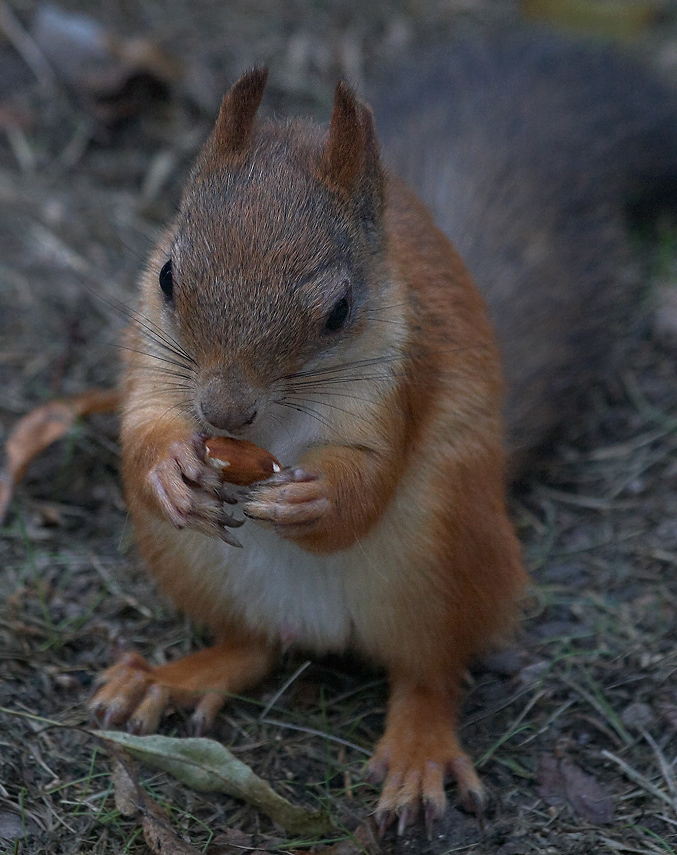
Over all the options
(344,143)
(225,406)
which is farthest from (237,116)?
(225,406)

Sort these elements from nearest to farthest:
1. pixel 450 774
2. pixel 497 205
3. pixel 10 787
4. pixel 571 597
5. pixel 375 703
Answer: pixel 10 787
pixel 450 774
pixel 375 703
pixel 571 597
pixel 497 205

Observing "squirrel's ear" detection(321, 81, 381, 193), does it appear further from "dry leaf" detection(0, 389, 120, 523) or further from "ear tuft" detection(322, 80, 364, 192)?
"dry leaf" detection(0, 389, 120, 523)

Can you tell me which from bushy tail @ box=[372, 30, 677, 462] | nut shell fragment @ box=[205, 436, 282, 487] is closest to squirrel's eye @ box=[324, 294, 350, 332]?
nut shell fragment @ box=[205, 436, 282, 487]

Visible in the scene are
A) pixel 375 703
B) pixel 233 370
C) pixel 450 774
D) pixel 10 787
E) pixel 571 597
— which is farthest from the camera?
pixel 571 597

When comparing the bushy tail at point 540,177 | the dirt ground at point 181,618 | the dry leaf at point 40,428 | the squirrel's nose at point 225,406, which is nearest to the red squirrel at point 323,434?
the squirrel's nose at point 225,406

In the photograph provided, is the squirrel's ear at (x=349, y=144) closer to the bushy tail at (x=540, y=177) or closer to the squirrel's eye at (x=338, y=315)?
the squirrel's eye at (x=338, y=315)

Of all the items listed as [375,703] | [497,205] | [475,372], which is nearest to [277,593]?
[375,703]

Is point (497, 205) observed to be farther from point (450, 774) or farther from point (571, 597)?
point (450, 774)
